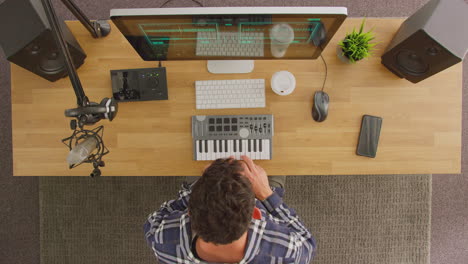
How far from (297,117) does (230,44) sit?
493mm

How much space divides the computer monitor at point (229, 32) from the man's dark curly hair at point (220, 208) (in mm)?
540

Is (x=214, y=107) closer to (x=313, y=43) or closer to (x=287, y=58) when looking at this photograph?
(x=287, y=58)

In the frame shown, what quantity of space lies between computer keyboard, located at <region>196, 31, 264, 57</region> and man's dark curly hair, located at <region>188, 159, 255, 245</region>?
0.54 m

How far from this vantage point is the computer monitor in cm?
101

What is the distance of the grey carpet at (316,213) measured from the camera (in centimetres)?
213

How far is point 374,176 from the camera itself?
6.97 ft

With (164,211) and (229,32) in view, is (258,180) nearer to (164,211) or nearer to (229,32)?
(164,211)

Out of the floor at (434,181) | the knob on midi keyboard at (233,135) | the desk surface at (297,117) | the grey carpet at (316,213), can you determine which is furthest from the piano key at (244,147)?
the floor at (434,181)

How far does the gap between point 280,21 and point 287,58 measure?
344 mm

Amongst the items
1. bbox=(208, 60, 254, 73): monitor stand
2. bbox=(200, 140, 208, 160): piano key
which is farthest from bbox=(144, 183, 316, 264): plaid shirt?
bbox=(208, 60, 254, 73): monitor stand

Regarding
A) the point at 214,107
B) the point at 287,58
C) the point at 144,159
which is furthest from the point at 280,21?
the point at 144,159

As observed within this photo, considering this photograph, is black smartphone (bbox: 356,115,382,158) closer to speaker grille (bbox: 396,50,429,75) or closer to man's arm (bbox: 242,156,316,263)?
speaker grille (bbox: 396,50,429,75)

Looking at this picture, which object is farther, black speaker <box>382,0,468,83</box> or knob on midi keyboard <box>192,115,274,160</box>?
knob on midi keyboard <box>192,115,274,160</box>

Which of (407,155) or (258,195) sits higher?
(407,155)
